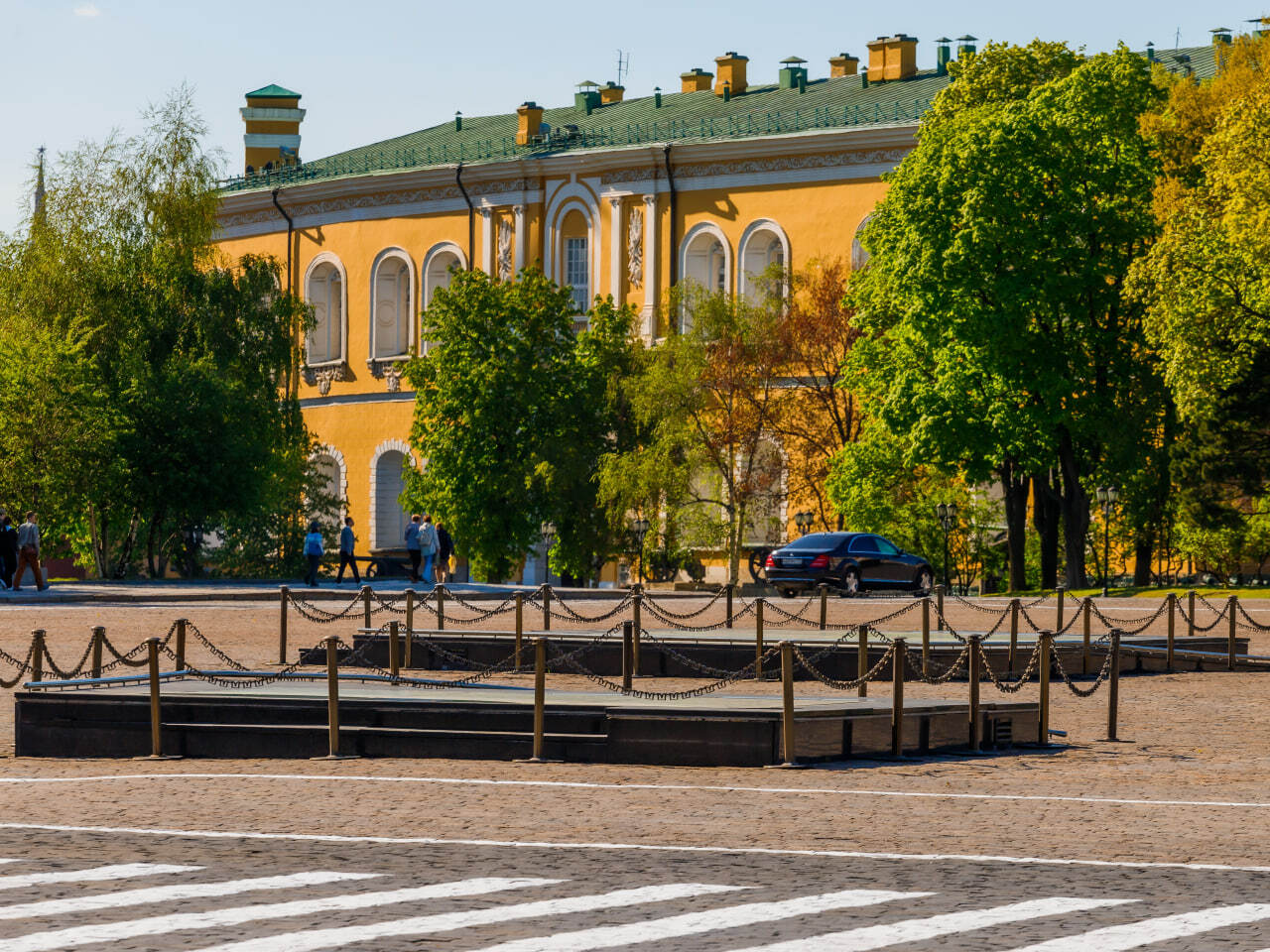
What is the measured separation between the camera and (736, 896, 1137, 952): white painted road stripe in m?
9.16

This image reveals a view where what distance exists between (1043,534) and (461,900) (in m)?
47.7

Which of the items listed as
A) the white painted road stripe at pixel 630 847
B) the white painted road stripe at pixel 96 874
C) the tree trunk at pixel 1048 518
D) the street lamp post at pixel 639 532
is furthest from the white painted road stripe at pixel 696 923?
the street lamp post at pixel 639 532

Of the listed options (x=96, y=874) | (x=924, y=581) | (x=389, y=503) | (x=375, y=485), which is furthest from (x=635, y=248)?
(x=96, y=874)

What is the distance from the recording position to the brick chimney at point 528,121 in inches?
2955

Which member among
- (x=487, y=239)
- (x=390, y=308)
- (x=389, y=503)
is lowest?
(x=389, y=503)

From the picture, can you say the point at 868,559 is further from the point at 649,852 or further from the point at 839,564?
the point at 649,852

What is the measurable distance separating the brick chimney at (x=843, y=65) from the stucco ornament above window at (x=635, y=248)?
828cm

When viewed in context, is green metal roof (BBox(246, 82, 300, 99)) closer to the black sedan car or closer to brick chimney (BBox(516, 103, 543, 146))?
brick chimney (BBox(516, 103, 543, 146))

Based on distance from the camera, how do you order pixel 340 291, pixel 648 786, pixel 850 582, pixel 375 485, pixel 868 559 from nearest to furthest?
1. pixel 648 786
2. pixel 850 582
3. pixel 868 559
4. pixel 375 485
5. pixel 340 291

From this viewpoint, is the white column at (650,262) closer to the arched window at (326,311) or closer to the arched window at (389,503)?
the arched window at (389,503)

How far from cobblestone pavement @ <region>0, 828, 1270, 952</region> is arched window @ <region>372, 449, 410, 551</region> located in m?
64.0

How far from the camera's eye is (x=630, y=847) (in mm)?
12148

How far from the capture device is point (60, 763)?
17.0 meters

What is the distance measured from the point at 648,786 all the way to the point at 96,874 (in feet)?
16.7
